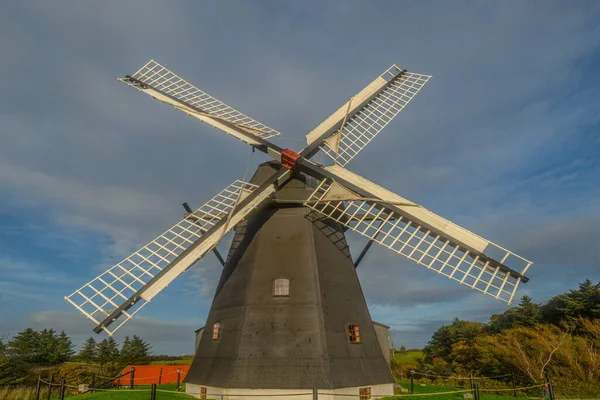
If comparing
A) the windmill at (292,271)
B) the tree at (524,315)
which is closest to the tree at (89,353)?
the windmill at (292,271)

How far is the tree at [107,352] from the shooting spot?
34.9 meters

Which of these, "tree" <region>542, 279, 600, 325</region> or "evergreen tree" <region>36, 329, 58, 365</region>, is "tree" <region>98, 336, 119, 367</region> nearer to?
"evergreen tree" <region>36, 329, 58, 365</region>

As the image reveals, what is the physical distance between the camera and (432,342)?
39.1 meters

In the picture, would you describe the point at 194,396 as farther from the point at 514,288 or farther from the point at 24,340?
the point at 24,340

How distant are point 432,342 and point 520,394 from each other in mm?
23758

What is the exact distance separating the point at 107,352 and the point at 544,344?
3564 centimetres

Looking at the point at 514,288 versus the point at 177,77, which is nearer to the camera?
the point at 514,288

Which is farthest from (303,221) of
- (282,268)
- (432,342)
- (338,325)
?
(432,342)

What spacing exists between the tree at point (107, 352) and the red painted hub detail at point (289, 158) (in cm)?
3042

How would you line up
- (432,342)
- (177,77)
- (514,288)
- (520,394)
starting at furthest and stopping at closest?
(432,342) → (177,77) → (520,394) → (514,288)

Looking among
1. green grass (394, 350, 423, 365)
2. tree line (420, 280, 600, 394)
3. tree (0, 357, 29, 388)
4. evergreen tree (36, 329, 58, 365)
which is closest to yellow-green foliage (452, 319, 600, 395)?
tree line (420, 280, 600, 394)

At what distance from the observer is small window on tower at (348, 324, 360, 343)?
12.8 m

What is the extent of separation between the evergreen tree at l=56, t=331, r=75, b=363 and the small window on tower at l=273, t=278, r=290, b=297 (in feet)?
100

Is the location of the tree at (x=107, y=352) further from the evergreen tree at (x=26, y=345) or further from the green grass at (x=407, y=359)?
the green grass at (x=407, y=359)
